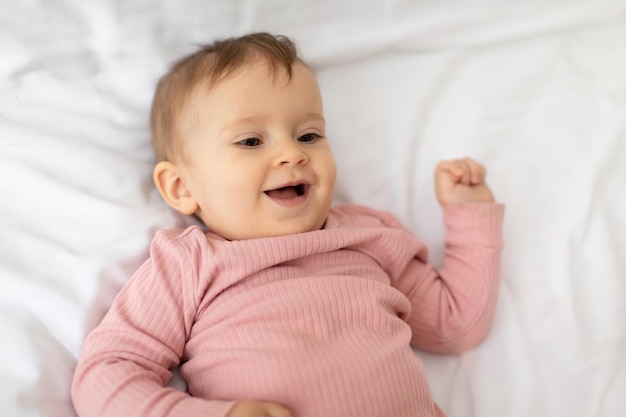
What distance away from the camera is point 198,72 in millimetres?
1082

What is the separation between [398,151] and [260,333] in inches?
24.8

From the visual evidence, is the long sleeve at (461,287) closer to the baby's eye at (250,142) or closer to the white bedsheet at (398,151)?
the white bedsheet at (398,151)

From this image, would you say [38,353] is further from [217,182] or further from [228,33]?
[228,33]

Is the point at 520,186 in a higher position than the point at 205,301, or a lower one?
higher

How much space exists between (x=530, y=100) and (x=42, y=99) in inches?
44.2

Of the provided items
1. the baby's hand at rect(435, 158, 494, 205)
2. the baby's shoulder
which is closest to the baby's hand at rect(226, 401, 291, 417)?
the baby's shoulder

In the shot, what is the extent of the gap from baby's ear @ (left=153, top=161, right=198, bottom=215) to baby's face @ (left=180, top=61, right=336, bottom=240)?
5cm

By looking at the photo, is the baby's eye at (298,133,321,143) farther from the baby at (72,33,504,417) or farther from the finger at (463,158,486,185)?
the finger at (463,158,486,185)

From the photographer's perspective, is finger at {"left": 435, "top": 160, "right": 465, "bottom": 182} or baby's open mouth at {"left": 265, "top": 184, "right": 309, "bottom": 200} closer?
baby's open mouth at {"left": 265, "top": 184, "right": 309, "bottom": 200}

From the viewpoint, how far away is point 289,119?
105 centimetres

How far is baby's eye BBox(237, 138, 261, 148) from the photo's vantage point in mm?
1034

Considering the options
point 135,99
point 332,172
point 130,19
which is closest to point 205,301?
point 332,172

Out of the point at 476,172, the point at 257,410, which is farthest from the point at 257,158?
the point at 476,172

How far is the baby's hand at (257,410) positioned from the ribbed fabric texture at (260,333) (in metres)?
0.02
